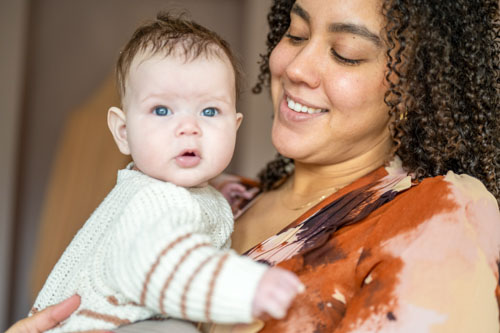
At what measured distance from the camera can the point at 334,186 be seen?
1.68 metres

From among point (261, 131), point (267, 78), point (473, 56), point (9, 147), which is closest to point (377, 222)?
point (473, 56)

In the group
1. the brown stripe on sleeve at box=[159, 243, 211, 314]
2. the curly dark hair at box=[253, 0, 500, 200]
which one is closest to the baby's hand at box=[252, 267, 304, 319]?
the brown stripe on sleeve at box=[159, 243, 211, 314]

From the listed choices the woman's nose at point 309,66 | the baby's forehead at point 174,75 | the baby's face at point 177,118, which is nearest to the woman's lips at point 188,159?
the baby's face at point 177,118

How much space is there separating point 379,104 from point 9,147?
2.80 metres

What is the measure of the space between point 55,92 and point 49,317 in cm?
293

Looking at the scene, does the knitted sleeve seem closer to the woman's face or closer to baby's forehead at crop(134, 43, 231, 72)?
baby's forehead at crop(134, 43, 231, 72)

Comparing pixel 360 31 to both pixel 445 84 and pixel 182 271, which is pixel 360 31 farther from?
pixel 182 271

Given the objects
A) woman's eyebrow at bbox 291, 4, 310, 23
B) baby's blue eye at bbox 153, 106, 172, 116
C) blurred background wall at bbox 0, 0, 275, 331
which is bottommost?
blurred background wall at bbox 0, 0, 275, 331

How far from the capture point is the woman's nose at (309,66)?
60.4 inches

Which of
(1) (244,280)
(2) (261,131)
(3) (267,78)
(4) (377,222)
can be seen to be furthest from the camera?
(2) (261,131)

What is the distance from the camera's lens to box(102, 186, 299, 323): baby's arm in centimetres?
95

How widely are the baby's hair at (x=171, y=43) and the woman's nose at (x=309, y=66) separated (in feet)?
0.74

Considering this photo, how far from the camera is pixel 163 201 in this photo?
1.14 m

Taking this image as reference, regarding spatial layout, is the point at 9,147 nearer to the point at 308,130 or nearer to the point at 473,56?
the point at 308,130
